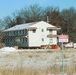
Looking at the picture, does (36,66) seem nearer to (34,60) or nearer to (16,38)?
(34,60)

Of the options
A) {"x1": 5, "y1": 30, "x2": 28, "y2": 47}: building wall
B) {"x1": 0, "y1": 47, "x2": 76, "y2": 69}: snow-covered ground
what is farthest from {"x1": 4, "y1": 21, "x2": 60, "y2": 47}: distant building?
{"x1": 0, "y1": 47, "x2": 76, "y2": 69}: snow-covered ground

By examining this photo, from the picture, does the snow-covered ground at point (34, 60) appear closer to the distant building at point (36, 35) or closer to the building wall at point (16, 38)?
the distant building at point (36, 35)

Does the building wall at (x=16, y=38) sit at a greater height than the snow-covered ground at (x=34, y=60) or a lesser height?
greater

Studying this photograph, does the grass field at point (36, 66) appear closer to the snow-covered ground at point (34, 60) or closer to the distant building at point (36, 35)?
the snow-covered ground at point (34, 60)

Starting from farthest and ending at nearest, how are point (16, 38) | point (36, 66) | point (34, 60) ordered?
point (16, 38)
point (34, 60)
point (36, 66)

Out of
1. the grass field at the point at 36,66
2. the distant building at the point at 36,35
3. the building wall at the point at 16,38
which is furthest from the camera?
the building wall at the point at 16,38

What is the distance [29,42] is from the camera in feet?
282

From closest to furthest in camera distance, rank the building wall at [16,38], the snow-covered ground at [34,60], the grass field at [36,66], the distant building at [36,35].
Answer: the grass field at [36,66] < the snow-covered ground at [34,60] < the distant building at [36,35] < the building wall at [16,38]

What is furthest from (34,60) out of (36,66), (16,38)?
(16,38)

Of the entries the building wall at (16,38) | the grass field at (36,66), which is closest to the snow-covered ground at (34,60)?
the grass field at (36,66)

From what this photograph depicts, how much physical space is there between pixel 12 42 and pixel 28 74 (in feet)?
267

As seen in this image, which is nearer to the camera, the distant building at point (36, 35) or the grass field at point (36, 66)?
the grass field at point (36, 66)

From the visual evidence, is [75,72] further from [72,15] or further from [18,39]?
[72,15]

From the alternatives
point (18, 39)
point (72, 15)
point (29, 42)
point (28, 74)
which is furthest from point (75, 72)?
point (72, 15)
